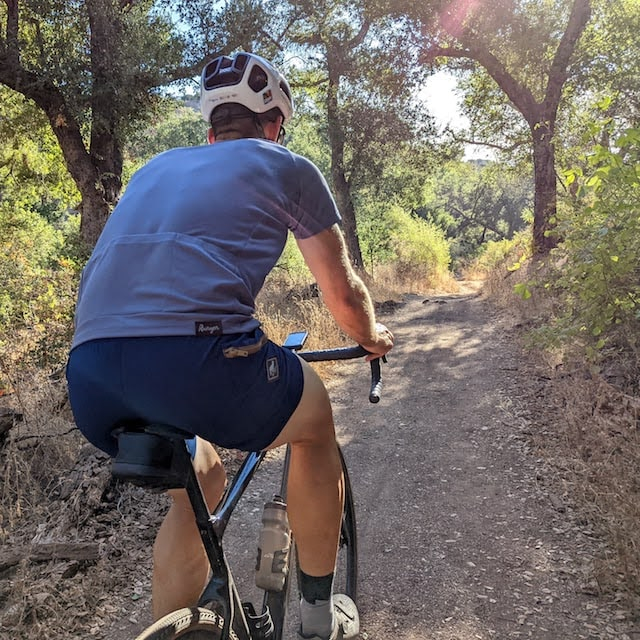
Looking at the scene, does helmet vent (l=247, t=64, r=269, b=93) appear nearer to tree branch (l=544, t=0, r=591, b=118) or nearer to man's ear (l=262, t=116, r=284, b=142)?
man's ear (l=262, t=116, r=284, b=142)

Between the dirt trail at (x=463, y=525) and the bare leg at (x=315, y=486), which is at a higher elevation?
the bare leg at (x=315, y=486)

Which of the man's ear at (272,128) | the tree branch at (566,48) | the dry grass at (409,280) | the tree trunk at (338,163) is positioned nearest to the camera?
the man's ear at (272,128)

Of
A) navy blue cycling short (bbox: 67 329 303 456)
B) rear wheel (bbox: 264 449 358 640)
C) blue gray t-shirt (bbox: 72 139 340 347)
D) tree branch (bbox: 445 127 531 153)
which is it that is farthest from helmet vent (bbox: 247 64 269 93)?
tree branch (bbox: 445 127 531 153)

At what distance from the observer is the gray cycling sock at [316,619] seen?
1.78m

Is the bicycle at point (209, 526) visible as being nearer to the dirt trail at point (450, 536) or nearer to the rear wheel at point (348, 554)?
the rear wheel at point (348, 554)

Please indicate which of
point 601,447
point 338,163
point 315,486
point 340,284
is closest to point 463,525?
point 601,447

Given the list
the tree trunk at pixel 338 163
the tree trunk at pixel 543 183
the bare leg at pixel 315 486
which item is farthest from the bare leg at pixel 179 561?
the tree trunk at pixel 543 183

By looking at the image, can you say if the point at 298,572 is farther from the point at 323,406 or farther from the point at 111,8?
the point at 111,8

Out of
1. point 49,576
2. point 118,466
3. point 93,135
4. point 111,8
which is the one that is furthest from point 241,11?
point 118,466

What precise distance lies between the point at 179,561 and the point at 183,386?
0.70 meters

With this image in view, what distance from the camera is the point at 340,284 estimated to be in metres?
1.68

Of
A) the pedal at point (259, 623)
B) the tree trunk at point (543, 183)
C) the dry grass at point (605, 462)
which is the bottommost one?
the dry grass at point (605, 462)

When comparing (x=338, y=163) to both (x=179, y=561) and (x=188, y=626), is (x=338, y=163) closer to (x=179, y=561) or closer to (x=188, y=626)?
(x=179, y=561)

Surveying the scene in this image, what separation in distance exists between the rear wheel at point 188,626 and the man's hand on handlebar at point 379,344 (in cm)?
94
